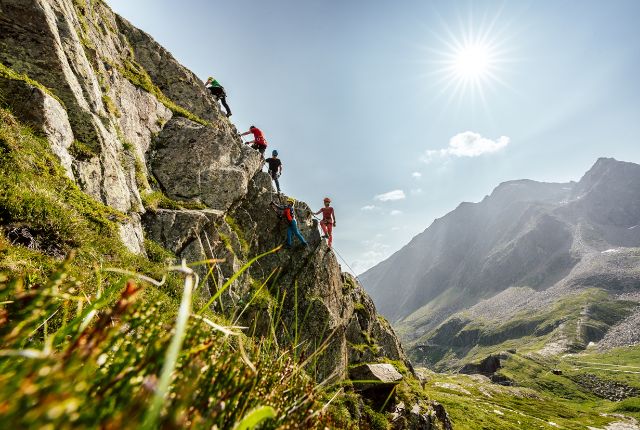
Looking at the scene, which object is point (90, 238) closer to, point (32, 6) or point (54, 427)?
point (54, 427)

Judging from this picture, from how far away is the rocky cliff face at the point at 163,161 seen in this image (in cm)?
1405

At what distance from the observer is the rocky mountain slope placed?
347 inches

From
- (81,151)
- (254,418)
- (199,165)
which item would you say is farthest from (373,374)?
(254,418)

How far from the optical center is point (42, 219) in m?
8.62

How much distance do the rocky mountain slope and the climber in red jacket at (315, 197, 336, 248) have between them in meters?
1.24

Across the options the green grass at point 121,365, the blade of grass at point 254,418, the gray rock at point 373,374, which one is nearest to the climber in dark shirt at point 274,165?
the gray rock at point 373,374

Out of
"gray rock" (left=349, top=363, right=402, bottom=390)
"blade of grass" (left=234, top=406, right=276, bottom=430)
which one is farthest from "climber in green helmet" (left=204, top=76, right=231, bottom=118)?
"blade of grass" (left=234, top=406, right=276, bottom=430)

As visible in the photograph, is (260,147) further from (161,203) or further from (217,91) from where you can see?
(161,203)

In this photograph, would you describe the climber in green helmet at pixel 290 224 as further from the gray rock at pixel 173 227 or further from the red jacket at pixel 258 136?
the gray rock at pixel 173 227

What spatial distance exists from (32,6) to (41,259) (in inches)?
579

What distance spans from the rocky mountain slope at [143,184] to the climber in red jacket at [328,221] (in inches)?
48.8

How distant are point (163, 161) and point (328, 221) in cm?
1494

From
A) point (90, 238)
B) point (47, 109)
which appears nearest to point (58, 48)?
point (47, 109)

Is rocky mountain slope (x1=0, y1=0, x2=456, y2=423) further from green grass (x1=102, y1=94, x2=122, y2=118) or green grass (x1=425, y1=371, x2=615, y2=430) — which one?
green grass (x1=425, y1=371, x2=615, y2=430)
